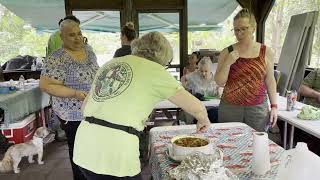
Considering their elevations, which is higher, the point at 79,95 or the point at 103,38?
the point at 103,38

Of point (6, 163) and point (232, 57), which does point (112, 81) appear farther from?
point (6, 163)

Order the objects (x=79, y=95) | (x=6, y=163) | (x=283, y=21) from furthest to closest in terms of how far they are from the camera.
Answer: (x=283, y=21) < (x=6, y=163) < (x=79, y=95)

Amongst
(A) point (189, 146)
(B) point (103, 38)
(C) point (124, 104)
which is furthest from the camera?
(B) point (103, 38)

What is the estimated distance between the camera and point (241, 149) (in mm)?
1378

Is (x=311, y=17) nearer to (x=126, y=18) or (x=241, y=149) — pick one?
(x=126, y=18)

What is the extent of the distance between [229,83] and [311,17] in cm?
243

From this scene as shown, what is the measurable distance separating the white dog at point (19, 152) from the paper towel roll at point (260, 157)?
8.35ft

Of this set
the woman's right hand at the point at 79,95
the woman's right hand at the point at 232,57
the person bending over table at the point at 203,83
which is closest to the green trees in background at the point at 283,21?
the person bending over table at the point at 203,83

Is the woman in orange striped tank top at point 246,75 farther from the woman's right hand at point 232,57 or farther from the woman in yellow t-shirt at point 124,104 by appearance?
the woman in yellow t-shirt at point 124,104

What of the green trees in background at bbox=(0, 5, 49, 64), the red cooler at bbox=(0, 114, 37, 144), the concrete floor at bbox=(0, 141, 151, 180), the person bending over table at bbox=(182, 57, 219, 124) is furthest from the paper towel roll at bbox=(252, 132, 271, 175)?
the green trees in background at bbox=(0, 5, 49, 64)

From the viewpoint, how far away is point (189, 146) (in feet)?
4.09

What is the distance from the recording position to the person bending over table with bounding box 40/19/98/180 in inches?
70.4

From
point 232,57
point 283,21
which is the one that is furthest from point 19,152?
point 283,21

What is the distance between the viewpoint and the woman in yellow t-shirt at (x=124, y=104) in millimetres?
1084
